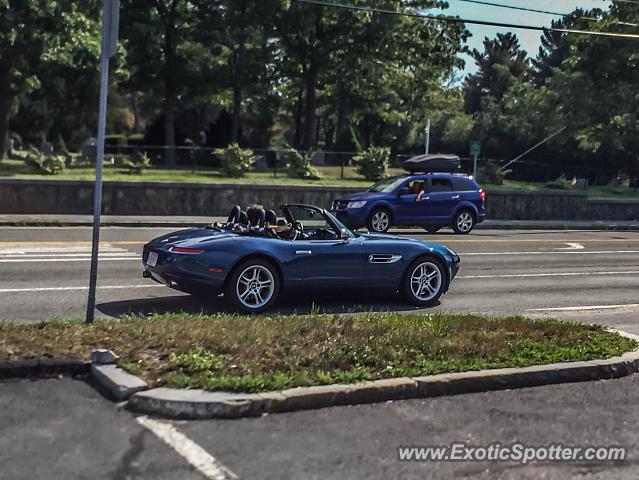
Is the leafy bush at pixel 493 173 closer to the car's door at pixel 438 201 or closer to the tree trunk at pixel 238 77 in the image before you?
the tree trunk at pixel 238 77

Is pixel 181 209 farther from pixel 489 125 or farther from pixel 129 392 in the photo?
pixel 489 125

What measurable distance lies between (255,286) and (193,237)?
0.96 m

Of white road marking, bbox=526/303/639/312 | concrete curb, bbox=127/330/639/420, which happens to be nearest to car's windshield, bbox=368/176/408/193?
white road marking, bbox=526/303/639/312

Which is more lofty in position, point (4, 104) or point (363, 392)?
Result: point (4, 104)

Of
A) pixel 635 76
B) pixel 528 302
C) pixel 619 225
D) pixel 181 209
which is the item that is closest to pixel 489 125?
pixel 635 76

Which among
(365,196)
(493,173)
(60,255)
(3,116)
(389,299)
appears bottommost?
(60,255)

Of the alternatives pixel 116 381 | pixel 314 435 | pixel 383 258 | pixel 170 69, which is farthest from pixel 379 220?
pixel 170 69

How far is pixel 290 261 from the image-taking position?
9.59 meters

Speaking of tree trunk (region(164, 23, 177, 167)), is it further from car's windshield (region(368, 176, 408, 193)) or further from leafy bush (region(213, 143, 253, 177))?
car's windshield (region(368, 176, 408, 193))

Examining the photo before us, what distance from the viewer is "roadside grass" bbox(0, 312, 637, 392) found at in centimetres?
589

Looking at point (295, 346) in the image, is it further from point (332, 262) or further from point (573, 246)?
point (573, 246)

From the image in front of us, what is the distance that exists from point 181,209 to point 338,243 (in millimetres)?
16860

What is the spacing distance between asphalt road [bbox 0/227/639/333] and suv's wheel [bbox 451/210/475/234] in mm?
2916

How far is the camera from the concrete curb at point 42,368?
19.1 ft
